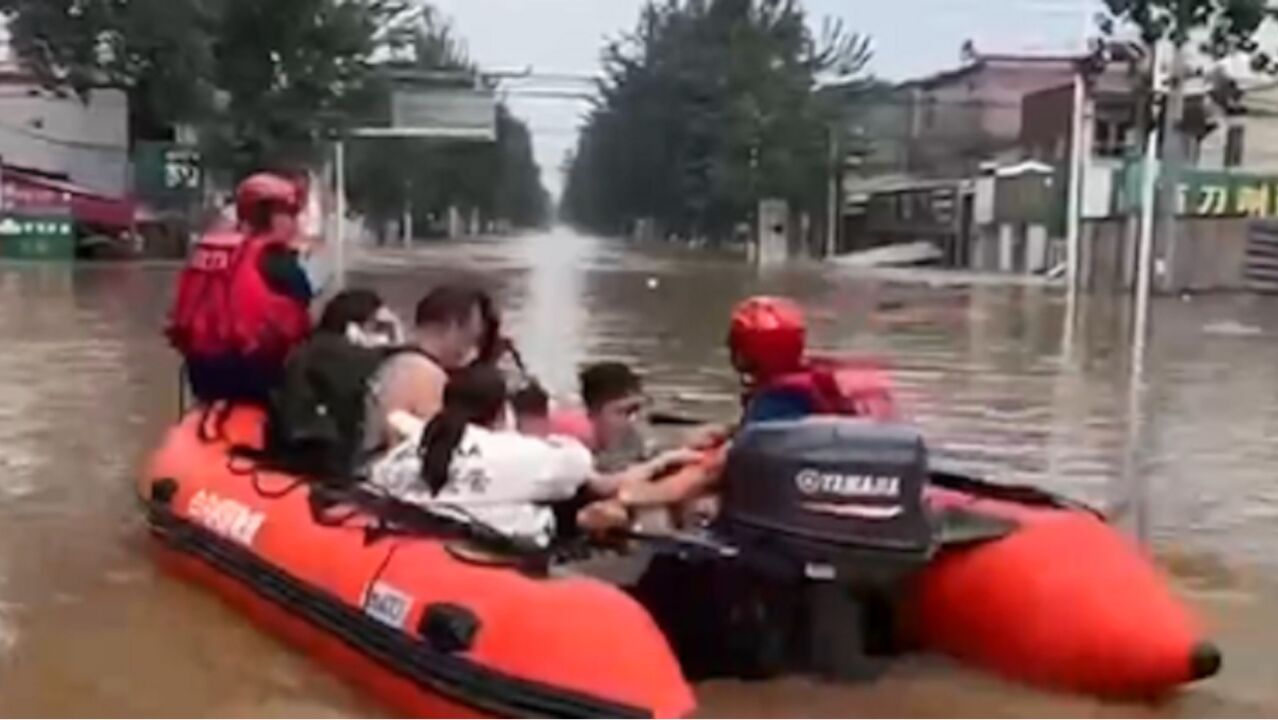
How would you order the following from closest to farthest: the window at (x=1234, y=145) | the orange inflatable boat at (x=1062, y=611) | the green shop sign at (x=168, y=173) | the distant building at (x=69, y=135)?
the orange inflatable boat at (x=1062, y=611) < the green shop sign at (x=168, y=173) < the distant building at (x=69, y=135) < the window at (x=1234, y=145)

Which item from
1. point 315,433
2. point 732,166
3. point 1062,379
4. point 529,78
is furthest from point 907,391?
point 529,78

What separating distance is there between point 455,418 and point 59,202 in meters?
43.7

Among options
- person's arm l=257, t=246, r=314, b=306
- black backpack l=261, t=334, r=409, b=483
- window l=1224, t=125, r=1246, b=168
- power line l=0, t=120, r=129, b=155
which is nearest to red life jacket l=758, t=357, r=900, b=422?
black backpack l=261, t=334, r=409, b=483

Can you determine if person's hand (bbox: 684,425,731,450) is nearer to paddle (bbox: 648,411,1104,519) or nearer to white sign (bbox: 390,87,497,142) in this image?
paddle (bbox: 648,411,1104,519)

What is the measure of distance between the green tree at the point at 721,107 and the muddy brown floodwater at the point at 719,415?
102ft

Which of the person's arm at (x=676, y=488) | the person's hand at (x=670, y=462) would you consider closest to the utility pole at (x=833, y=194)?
the person's hand at (x=670, y=462)

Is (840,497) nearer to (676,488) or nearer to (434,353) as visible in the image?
(676,488)

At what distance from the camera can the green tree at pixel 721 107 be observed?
65062 millimetres

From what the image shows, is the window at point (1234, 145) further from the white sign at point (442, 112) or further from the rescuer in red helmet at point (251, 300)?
the rescuer in red helmet at point (251, 300)

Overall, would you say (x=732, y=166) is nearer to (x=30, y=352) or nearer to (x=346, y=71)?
(x=346, y=71)

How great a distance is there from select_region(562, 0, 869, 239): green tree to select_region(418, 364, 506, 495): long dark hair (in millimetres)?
57442

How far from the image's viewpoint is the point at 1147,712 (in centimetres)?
709

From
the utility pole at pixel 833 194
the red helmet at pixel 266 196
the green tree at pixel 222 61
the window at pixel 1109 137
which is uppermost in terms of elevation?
the green tree at pixel 222 61

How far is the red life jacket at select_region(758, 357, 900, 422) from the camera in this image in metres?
7.16
